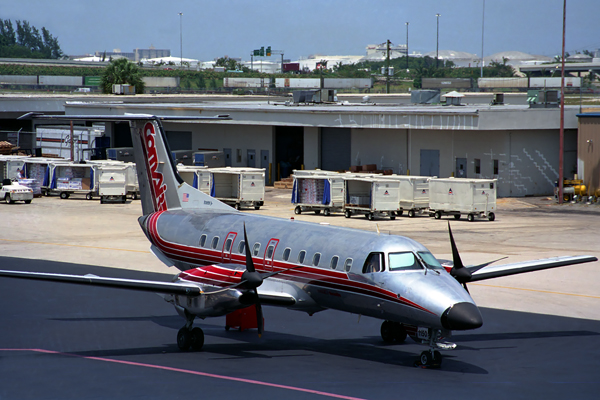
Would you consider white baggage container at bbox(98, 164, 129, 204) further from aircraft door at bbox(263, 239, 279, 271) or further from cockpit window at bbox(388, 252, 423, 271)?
cockpit window at bbox(388, 252, 423, 271)

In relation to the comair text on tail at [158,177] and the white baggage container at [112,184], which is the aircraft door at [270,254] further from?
the white baggage container at [112,184]

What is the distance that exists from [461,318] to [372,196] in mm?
29209

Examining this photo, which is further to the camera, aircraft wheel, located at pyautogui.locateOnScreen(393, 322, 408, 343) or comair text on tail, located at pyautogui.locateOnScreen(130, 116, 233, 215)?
comair text on tail, located at pyautogui.locateOnScreen(130, 116, 233, 215)

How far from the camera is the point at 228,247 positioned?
2145 cm

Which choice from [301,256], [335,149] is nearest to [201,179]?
[335,149]

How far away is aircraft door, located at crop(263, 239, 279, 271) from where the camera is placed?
20250mm

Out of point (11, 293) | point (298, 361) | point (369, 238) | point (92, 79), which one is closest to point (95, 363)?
point (298, 361)

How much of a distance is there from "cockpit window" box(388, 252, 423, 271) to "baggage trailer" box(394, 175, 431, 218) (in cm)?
2904

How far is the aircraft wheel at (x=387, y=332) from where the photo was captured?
2036 cm

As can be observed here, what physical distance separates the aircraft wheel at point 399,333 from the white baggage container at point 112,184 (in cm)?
3654

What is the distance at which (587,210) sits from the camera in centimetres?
4925

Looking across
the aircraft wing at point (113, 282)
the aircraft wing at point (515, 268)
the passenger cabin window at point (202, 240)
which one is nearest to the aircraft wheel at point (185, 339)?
the aircraft wing at point (113, 282)

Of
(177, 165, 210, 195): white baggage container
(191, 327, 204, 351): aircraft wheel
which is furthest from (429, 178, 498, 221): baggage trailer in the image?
(191, 327, 204, 351): aircraft wheel

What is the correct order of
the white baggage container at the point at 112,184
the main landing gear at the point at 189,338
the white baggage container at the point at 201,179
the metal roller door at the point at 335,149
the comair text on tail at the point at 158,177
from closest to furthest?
the main landing gear at the point at 189,338
the comair text on tail at the point at 158,177
the white baggage container at the point at 201,179
the white baggage container at the point at 112,184
the metal roller door at the point at 335,149
